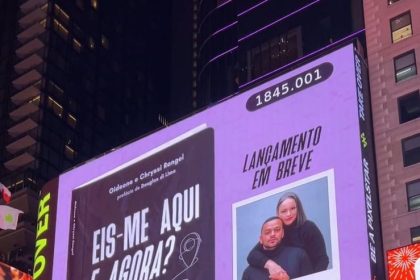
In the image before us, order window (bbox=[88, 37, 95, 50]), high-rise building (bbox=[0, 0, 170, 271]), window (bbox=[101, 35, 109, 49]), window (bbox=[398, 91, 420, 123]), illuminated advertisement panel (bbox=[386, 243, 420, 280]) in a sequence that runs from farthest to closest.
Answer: window (bbox=[101, 35, 109, 49]) < window (bbox=[88, 37, 95, 50]) < high-rise building (bbox=[0, 0, 170, 271]) < window (bbox=[398, 91, 420, 123]) < illuminated advertisement panel (bbox=[386, 243, 420, 280])

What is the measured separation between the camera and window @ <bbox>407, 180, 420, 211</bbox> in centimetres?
3747

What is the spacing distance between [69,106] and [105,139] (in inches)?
232

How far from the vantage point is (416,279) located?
29.2 meters

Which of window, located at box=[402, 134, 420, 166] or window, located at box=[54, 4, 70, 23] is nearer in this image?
window, located at box=[402, 134, 420, 166]

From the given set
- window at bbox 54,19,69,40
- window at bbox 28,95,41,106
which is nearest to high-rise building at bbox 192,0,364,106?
window at bbox 28,95,41,106

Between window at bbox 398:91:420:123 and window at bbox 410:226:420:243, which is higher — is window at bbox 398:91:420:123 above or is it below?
above

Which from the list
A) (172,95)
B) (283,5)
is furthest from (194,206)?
(172,95)

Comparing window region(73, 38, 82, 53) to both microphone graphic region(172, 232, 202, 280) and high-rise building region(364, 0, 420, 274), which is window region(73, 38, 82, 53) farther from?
microphone graphic region(172, 232, 202, 280)

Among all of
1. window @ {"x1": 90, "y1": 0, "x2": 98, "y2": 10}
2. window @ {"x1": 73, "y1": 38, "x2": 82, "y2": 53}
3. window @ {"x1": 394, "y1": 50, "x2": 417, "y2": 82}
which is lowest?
window @ {"x1": 394, "y1": 50, "x2": 417, "y2": 82}

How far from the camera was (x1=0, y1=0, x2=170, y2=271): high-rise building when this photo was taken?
75.0 meters

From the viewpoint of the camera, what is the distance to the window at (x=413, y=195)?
37.5m

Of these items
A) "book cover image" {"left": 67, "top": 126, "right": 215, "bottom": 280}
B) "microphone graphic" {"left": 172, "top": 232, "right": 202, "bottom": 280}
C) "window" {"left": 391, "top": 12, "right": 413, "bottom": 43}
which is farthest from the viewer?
"window" {"left": 391, "top": 12, "right": 413, "bottom": 43}

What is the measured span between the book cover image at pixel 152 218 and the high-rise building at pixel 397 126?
9.19m

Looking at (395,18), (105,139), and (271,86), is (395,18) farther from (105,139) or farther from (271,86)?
(105,139)
